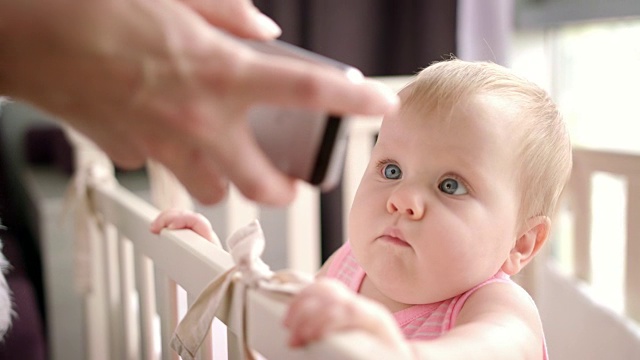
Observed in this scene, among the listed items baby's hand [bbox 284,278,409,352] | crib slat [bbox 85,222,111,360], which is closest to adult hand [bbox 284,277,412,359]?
baby's hand [bbox 284,278,409,352]

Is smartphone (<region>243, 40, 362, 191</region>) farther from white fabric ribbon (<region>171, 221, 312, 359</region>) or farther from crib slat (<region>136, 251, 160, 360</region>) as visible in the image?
crib slat (<region>136, 251, 160, 360</region>)

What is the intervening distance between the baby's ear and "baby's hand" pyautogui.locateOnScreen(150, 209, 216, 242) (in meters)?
0.36

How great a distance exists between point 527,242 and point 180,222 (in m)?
0.40

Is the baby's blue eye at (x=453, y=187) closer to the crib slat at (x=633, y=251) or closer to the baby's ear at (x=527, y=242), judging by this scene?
the baby's ear at (x=527, y=242)

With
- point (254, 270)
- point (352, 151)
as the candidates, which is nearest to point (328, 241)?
point (352, 151)

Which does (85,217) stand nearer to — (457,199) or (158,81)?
(457,199)

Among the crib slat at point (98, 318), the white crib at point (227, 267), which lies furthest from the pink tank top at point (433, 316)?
the crib slat at point (98, 318)

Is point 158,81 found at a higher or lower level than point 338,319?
higher

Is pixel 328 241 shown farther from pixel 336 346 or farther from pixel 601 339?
pixel 336 346

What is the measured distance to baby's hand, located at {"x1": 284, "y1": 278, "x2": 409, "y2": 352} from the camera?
47 cm

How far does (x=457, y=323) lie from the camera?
2.62 feet

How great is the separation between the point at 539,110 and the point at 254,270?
0.43 m

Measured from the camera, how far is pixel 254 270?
629 mm

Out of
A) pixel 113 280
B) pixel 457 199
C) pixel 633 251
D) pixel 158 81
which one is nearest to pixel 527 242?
pixel 457 199
